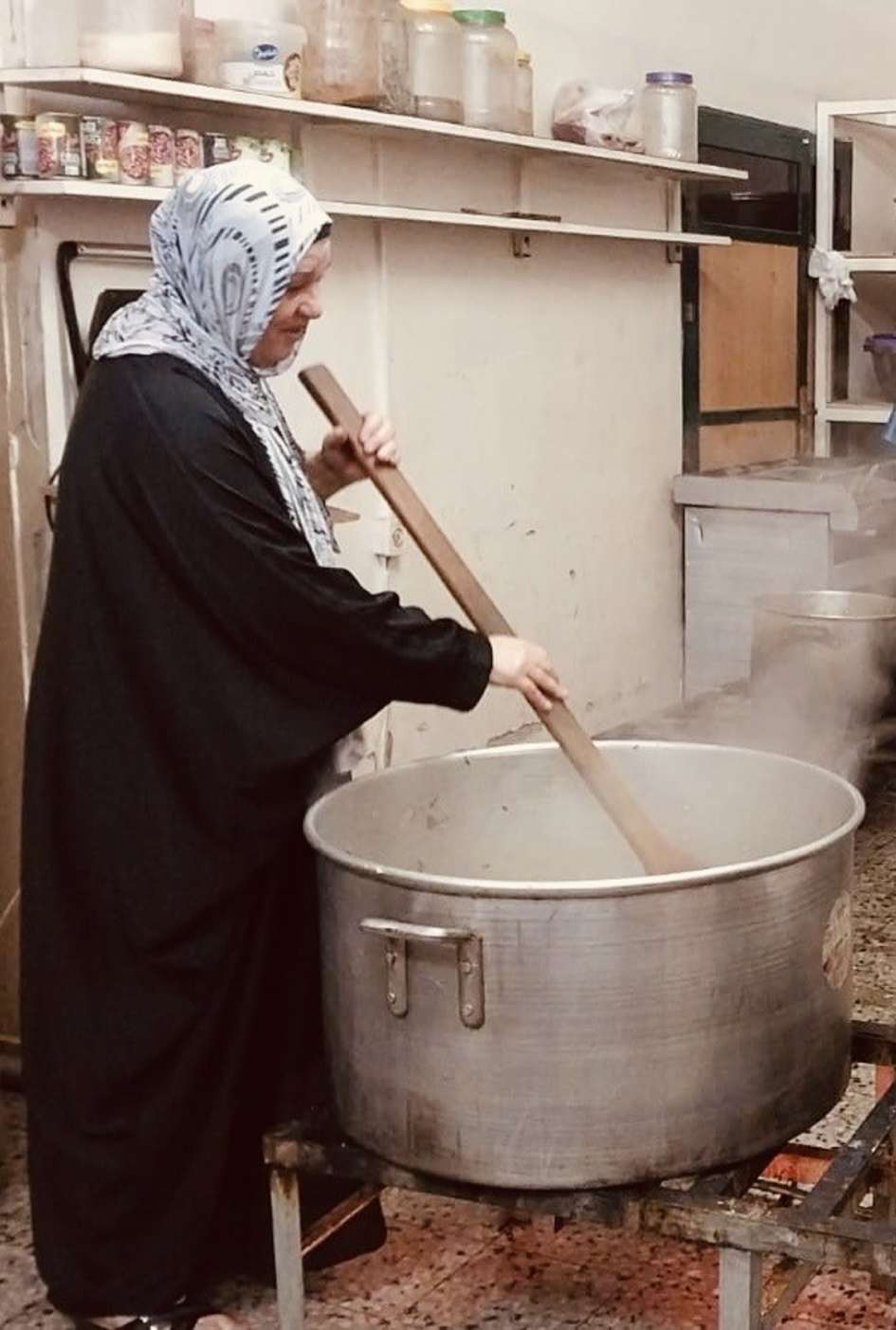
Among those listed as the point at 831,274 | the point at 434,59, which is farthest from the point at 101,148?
the point at 831,274

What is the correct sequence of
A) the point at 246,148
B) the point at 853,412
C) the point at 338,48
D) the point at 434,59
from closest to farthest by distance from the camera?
the point at 246,148 < the point at 338,48 < the point at 434,59 < the point at 853,412

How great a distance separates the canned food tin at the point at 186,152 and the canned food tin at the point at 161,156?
0.01m

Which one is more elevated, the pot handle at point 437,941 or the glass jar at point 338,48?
the glass jar at point 338,48

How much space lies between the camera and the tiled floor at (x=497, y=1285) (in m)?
2.03

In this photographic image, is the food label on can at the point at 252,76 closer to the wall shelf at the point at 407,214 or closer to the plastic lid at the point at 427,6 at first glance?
the wall shelf at the point at 407,214

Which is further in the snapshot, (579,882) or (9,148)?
(9,148)

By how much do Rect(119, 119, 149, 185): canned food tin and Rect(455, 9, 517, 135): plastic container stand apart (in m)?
1.01

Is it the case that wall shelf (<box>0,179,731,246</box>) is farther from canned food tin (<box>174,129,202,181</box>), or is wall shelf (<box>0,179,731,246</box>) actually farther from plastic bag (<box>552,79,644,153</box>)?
plastic bag (<box>552,79,644,153</box>)

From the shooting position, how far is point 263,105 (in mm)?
2719

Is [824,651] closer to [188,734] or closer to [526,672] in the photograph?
[526,672]

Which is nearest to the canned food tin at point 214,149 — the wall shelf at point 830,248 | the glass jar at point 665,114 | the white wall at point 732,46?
the white wall at point 732,46

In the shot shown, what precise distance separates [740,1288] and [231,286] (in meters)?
1.12

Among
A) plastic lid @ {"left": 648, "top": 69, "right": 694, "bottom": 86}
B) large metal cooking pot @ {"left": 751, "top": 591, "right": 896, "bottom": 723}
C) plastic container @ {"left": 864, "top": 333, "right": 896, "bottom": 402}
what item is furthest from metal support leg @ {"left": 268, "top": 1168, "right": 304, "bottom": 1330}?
plastic container @ {"left": 864, "top": 333, "right": 896, "bottom": 402}

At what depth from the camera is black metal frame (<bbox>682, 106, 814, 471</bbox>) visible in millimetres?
4539
